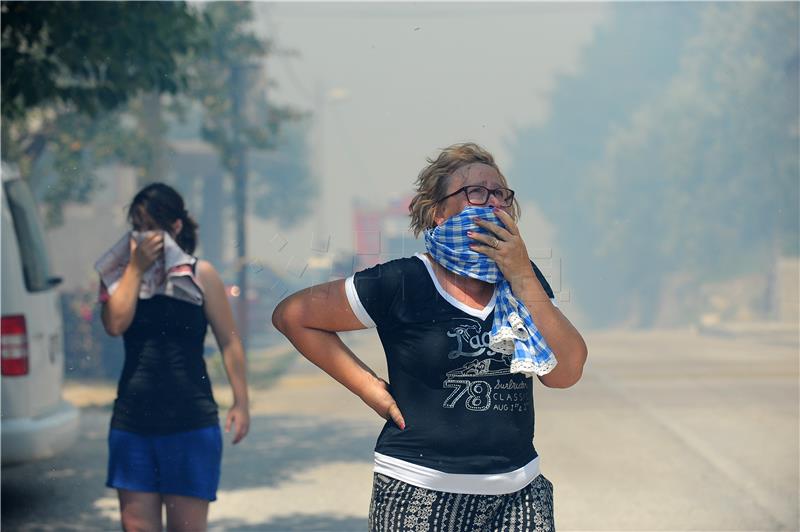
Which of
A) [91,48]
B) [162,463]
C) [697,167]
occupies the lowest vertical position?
[162,463]

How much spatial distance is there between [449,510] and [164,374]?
1.61 meters

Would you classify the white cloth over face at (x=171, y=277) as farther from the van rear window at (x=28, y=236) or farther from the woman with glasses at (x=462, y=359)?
the van rear window at (x=28, y=236)

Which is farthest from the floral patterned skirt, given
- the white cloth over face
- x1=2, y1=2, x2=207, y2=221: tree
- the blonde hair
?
x1=2, y1=2, x2=207, y2=221: tree

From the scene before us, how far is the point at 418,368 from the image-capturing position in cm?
348

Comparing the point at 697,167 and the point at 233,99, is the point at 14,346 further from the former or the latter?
the point at 697,167

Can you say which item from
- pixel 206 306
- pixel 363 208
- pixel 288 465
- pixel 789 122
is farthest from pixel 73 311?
pixel 789 122

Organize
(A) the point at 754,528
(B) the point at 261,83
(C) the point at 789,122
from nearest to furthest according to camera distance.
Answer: (A) the point at 754,528 → (B) the point at 261,83 → (C) the point at 789,122

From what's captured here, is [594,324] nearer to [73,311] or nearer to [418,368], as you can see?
[73,311]

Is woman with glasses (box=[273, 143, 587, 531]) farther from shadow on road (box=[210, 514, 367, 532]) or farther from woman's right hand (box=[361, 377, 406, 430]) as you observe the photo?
shadow on road (box=[210, 514, 367, 532])

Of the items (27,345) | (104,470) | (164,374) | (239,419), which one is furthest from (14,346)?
(164,374)

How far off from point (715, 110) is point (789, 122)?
354 centimetres

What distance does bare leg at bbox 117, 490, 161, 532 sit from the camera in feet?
15.3

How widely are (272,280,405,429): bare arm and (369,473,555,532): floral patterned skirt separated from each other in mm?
214

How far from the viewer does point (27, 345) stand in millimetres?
7246
